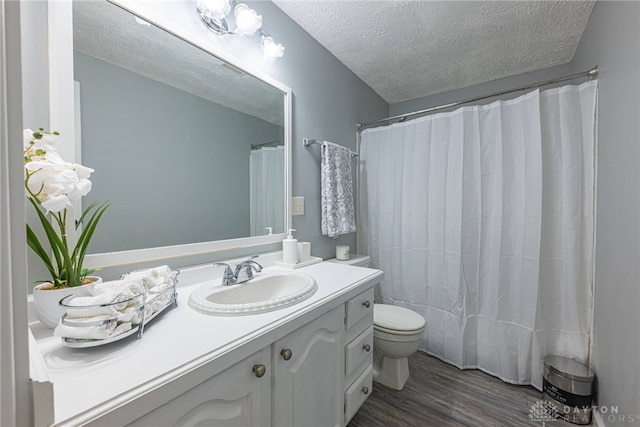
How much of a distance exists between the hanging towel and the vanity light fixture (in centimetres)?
63

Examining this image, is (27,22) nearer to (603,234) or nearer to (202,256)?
(202,256)

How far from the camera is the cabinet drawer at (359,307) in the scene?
3.71 ft

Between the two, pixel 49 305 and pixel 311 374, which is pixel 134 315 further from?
pixel 311 374

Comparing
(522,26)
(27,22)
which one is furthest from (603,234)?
(27,22)

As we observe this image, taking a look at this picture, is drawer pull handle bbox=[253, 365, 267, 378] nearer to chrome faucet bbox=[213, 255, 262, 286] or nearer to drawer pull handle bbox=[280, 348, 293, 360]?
drawer pull handle bbox=[280, 348, 293, 360]

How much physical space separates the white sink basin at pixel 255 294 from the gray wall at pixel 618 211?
1304 millimetres

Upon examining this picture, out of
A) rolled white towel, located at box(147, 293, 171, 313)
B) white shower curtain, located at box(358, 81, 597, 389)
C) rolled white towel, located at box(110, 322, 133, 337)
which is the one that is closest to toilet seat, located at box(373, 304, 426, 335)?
white shower curtain, located at box(358, 81, 597, 389)

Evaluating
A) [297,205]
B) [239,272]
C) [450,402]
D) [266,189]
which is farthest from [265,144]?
[450,402]

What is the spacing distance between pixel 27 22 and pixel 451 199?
2.15 meters

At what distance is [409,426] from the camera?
1.34 m

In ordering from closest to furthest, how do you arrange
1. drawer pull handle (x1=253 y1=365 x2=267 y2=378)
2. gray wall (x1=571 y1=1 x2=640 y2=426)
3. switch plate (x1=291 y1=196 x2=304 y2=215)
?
drawer pull handle (x1=253 y1=365 x2=267 y2=378) → gray wall (x1=571 y1=1 x2=640 y2=426) → switch plate (x1=291 y1=196 x2=304 y2=215)

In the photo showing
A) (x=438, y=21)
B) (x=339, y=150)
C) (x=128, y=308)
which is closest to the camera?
(x=128, y=308)

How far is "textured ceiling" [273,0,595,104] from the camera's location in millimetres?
1455

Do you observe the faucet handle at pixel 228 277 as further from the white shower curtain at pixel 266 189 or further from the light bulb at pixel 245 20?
the light bulb at pixel 245 20
